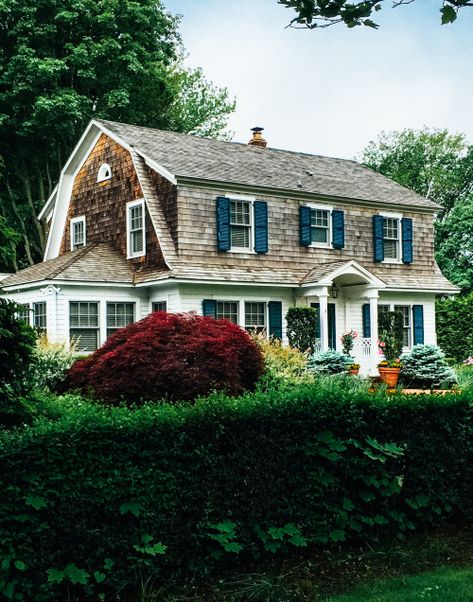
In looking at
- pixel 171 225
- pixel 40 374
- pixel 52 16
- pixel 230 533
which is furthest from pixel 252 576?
pixel 52 16

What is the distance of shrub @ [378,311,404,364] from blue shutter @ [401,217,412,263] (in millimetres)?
2764

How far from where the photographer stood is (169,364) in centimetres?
1080

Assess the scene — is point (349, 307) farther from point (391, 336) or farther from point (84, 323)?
point (84, 323)

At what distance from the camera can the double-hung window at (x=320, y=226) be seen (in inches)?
980

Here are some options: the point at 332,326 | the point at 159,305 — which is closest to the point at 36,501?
the point at 159,305

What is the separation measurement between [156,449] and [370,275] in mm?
18703

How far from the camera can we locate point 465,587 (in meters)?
6.31

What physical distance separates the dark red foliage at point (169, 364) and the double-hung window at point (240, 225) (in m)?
11.3

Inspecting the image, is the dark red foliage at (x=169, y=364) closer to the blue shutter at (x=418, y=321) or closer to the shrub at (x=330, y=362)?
the shrub at (x=330, y=362)

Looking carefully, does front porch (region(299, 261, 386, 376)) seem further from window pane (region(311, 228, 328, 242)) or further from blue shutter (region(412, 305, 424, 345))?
blue shutter (region(412, 305, 424, 345))

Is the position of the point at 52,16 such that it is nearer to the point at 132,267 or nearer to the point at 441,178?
the point at 132,267

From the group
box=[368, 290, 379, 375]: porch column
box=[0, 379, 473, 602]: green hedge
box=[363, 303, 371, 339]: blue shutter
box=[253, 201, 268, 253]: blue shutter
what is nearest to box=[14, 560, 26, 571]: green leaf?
box=[0, 379, 473, 602]: green hedge

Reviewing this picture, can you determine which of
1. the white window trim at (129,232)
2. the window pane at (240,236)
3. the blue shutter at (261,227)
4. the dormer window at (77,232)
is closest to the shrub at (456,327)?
the blue shutter at (261,227)

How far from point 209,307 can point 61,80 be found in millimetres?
15664
